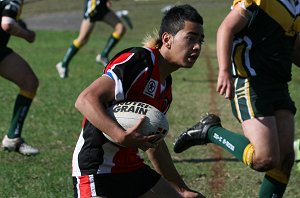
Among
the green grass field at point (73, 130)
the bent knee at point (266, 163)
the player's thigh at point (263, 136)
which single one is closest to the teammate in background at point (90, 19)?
the green grass field at point (73, 130)

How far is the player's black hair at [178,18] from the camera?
441 cm

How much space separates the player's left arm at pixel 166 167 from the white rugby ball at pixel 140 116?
630 millimetres

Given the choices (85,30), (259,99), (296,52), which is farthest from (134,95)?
(85,30)

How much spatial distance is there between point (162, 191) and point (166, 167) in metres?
0.31

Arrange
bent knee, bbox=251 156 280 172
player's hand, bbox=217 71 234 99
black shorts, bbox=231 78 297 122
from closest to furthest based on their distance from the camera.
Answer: player's hand, bbox=217 71 234 99 → bent knee, bbox=251 156 280 172 → black shorts, bbox=231 78 297 122

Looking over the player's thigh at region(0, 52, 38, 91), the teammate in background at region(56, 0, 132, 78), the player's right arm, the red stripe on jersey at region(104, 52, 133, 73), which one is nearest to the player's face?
the red stripe on jersey at region(104, 52, 133, 73)

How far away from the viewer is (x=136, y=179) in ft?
14.5

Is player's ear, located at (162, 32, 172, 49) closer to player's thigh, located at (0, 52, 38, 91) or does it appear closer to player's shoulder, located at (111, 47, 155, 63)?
player's shoulder, located at (111, 47, 155, 63)

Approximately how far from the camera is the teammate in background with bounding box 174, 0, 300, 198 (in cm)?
536

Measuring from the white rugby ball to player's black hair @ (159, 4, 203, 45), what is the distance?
0.54 meters

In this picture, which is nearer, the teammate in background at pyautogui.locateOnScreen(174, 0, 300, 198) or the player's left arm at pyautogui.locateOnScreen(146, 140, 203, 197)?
the player's left arm at pyautogui.locateOnScreen(146, 140, 203, 197)

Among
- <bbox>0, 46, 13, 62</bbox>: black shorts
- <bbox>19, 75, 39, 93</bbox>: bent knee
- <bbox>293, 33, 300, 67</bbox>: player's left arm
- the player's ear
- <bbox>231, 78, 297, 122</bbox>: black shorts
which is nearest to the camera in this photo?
the player's ear

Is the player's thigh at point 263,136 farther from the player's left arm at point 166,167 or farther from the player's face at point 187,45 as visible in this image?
the player's face at point 187,45

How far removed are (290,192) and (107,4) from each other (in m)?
8.61
